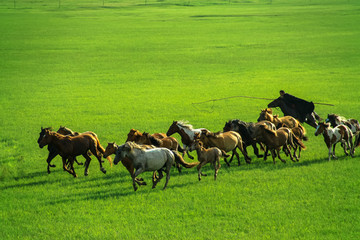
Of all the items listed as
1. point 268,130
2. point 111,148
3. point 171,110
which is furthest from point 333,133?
point 171,110

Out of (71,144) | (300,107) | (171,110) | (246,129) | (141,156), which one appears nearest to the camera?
(141,156)

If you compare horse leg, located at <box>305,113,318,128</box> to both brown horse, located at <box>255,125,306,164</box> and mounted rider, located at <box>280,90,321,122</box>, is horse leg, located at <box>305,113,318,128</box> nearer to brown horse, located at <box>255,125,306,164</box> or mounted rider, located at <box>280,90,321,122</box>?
mounted rider, located at <box>280,90,321,122</box>

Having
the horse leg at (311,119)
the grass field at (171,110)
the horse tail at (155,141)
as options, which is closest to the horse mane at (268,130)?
the grass field at (171,110)

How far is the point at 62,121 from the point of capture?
894 inches

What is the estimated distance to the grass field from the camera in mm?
11422

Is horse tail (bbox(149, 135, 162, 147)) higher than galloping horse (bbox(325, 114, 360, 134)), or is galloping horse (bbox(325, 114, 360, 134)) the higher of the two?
galloping horse (bbox(325, 114, 360, 134))

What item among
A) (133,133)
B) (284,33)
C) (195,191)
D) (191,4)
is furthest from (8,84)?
(191,4)

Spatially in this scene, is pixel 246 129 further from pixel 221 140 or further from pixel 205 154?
pixel 205 154

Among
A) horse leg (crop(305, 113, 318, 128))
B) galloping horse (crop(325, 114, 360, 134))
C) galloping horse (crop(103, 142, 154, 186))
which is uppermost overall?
galloping horse (crop(325, 114, 360, 134))

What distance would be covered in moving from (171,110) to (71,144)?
10.7 meters

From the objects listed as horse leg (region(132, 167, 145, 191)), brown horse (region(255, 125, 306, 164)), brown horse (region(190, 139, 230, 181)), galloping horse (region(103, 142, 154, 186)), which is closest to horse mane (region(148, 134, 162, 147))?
galloping horse (region(103, 142, 154, 186))

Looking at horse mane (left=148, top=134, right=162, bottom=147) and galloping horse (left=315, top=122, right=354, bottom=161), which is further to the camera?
galloping horse (left=315, top=122, right=354, bottom=161)

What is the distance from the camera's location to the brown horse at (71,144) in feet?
46.5

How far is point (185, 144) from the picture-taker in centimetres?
1555
